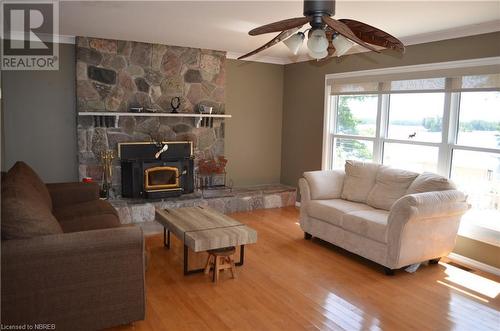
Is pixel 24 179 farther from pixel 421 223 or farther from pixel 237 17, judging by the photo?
pixel 421 223

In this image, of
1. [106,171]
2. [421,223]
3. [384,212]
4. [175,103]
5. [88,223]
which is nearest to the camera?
[88,223]

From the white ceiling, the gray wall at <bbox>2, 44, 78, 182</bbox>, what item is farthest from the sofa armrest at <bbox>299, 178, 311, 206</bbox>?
the gray wall at <bbox>2, 44, 78, 182</bbox>

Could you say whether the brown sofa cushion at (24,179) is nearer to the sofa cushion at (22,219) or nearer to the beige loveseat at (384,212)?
the sofa cushion at (22,219)

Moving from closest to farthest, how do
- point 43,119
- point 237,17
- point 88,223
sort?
1. point 88,223
2. point 237,17
3. point 43,119

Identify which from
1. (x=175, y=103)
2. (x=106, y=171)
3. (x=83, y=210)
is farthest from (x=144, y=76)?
(x=83, y=210)

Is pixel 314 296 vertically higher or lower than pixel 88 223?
lower

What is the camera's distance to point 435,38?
14.2 feet

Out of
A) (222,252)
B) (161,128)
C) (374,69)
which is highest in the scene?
(374,69)

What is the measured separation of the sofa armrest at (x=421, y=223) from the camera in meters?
3.55

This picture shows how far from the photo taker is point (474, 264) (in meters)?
4.07

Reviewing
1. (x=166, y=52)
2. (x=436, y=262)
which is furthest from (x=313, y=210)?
(x=166, y=52)

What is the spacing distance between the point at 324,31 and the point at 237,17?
163cm

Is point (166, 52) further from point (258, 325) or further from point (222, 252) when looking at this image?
point (258, 325)

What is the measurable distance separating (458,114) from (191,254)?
125 inches
